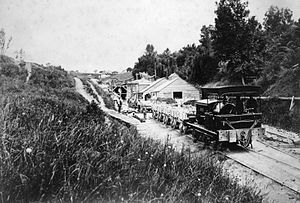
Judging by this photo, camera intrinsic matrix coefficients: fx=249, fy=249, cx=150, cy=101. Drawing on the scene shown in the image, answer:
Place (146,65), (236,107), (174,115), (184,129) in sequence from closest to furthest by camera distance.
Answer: (236,107) < (184,129) < (174,115) < (146,65)

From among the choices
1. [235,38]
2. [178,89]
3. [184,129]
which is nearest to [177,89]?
[178,89]

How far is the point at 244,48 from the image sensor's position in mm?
16500

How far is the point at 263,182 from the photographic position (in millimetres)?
5859

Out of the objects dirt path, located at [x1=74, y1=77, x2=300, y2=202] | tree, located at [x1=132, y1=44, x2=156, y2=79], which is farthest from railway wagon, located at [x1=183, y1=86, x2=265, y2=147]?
tree, located at [x1=132, y1=44, x2=156, y2=79]

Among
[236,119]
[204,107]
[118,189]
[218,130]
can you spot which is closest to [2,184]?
[118,189]

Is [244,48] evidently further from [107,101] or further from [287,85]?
[107,101]

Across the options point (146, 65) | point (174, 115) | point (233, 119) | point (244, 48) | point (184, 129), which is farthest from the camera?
point (146, 65)

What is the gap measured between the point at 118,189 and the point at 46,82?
10552 mm

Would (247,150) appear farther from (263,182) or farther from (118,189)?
(118,189)

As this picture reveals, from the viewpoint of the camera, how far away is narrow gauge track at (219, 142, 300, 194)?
589 cm

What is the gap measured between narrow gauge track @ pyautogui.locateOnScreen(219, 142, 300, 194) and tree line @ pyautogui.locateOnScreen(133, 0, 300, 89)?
681 centimetres

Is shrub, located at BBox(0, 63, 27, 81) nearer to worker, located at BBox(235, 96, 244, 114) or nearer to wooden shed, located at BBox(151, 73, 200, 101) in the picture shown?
worker, located at BBox(235, 96, 244, 114)

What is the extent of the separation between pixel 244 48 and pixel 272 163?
10.9 metres

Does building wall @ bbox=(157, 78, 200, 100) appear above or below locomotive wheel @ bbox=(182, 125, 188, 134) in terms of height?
above
